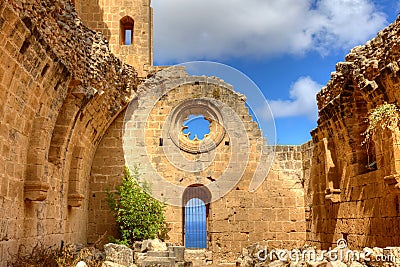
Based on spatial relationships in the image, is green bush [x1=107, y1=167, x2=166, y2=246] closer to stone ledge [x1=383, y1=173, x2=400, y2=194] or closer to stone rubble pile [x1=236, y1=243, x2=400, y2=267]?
stone rubble pile [x1=236, y1=243, x2=400, y2=267]

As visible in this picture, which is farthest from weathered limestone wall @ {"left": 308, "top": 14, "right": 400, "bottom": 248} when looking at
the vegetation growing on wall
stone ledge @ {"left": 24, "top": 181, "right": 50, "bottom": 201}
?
stone ledge @ {"left": 24, "top": 181, "right": 50, "bottom": 201}

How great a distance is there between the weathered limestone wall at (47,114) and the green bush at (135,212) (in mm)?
1007

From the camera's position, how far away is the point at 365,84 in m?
8.29

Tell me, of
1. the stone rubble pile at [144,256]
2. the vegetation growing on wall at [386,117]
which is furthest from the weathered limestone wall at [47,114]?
the vegetation growing on wall at [386,117]

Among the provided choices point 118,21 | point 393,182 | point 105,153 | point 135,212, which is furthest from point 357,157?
point 118,21

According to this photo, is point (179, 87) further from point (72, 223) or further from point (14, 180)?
point (14, 180)

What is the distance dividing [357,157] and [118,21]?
883 centimetres

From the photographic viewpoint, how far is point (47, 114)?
8.24m

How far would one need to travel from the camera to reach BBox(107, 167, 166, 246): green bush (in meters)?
11.7

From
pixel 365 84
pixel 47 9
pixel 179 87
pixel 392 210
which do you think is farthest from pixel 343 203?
pixel 47 9

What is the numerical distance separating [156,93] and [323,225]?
601cm

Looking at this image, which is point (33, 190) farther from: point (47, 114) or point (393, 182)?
point (393, 182)

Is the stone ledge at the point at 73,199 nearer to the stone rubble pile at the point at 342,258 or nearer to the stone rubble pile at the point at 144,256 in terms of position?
the stone rubble pile at the point at 144,256

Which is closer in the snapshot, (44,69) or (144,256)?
(44,69)
